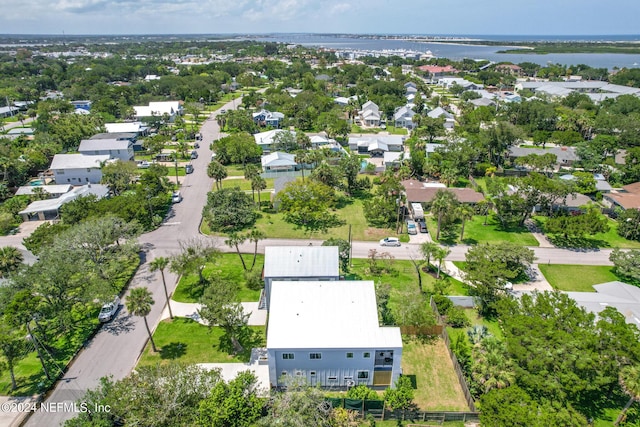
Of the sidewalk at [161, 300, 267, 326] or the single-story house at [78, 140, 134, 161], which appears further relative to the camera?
the single-story house at [78, 140, 134, 161]

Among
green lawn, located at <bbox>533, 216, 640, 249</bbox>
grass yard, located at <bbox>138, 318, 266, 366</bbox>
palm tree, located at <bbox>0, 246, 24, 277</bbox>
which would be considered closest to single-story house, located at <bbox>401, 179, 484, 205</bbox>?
green lawn, located at <bbox>533, 216, 640, 249</bbox>

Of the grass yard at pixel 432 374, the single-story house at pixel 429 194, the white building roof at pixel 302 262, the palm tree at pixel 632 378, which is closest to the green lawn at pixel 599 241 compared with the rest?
the single-story house at pixel 429 194

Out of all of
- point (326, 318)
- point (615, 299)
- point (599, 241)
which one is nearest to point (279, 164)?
point (326, 318)

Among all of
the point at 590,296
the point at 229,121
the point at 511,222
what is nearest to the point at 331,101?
the point at 229,121

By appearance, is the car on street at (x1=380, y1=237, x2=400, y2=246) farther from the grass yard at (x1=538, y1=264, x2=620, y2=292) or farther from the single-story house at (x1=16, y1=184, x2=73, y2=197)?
the single-story house at (x1=16, y1=184, x2=73, y2=197)

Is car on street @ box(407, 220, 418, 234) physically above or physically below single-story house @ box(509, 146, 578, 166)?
below

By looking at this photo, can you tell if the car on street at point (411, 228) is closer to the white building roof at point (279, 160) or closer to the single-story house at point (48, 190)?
the white building roof at point (279, 160)
